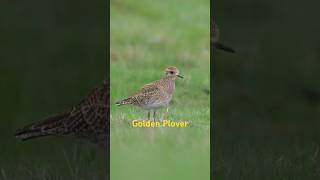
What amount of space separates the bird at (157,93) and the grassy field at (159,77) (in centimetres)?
3

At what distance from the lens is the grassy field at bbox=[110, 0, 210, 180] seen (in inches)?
182

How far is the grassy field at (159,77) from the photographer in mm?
4617
